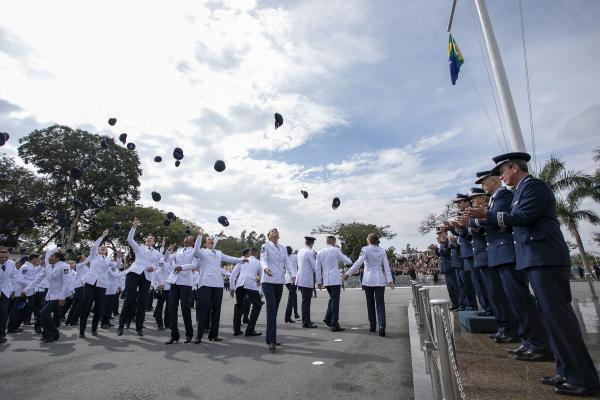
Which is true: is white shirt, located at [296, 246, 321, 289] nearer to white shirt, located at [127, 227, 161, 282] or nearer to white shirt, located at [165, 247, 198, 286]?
white shirt, located at [165, 247, 198, 286]

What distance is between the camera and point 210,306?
7680 millimetres

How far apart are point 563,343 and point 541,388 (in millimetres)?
478

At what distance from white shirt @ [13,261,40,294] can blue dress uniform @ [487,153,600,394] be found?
1207 centimetres

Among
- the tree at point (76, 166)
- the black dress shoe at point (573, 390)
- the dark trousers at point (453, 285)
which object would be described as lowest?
the black dress shoe at point (573, 390)

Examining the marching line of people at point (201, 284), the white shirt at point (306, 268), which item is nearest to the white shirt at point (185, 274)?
the marching line of people at point (201, 284)

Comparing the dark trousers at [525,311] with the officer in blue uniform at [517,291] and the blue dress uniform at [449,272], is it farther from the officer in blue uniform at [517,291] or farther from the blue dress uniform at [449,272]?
the blue dress uniform at [449,272]

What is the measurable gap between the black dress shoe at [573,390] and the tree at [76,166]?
114ft

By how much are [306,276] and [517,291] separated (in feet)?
20.3

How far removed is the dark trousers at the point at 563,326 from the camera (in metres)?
2.94

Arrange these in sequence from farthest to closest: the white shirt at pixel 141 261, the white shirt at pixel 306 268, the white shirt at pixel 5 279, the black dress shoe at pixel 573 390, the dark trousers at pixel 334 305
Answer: the white shirt at pixel 306 268
the white shirt at pixel 141 261
the white shirt at pixel 5 279
the dark trousers at pixel 334 305
the black dress shoe at pixel 573 390

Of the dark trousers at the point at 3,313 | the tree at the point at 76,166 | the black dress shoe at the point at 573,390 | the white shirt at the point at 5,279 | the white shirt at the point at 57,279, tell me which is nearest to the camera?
the black dress shoe at the point at 573,390

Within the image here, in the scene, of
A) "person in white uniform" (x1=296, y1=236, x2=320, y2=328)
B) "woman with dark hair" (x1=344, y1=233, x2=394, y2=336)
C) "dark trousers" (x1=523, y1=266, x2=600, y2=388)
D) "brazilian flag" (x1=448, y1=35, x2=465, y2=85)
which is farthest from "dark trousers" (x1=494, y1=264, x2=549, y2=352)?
"brazilian flag" (x1=448, y1=35, x2=465, y2=85)

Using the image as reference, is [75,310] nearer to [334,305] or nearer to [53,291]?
[53,291]

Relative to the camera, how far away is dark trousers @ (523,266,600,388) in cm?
294
